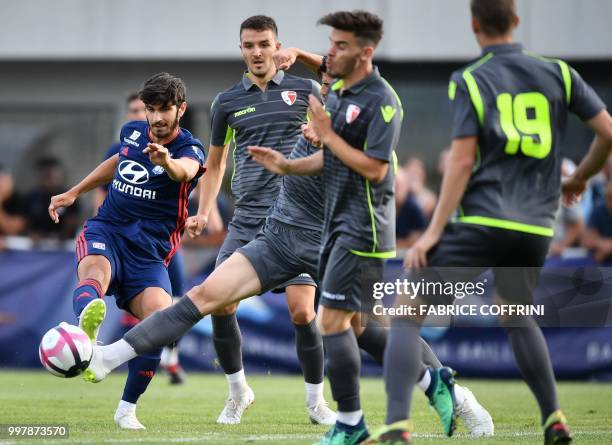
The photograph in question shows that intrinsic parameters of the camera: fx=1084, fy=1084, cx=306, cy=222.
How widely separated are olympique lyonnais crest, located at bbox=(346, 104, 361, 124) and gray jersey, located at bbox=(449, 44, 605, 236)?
653 mm

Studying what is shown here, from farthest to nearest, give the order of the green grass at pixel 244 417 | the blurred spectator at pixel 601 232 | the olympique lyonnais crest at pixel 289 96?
the blurred spectator at pixel 601 232 → the olympique lyonnais crest at pixel 289 96 → the green grass at pixel 244 417

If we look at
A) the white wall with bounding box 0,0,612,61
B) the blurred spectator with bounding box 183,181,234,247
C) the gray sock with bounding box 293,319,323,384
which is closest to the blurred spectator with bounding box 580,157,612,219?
the white wall with bounding box 0,0,612,61

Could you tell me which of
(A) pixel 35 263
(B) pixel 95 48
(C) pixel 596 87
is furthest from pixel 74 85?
(C) pixel 596 87

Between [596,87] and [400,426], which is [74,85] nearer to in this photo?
[596,87]

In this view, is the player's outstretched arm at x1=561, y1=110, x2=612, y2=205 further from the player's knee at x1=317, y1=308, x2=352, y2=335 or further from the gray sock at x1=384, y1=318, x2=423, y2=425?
the player's knee at x1=317, y1=308, x2=352, y2=335

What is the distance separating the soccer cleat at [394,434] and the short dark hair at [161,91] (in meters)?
3.03

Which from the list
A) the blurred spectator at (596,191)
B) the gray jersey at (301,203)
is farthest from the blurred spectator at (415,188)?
the gray jersey at (301,203)

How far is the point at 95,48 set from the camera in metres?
17.9

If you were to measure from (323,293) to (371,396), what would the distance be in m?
4.48

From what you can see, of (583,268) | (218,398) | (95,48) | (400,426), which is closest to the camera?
(400,426)

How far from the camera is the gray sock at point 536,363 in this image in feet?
18.4

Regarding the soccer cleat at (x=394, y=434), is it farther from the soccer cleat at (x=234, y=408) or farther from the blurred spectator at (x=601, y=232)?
the blurred spectator at (x=601, y=232)

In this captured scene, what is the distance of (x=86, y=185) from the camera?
807 centimetres

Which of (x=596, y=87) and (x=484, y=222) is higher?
(x=484, y=222)
